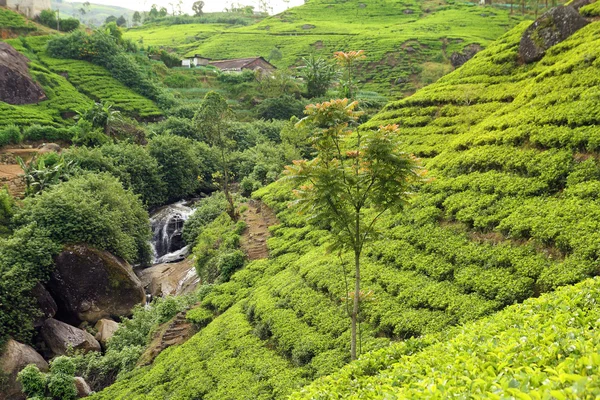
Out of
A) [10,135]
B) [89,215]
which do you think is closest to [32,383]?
[89,215]

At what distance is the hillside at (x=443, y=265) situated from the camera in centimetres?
1080

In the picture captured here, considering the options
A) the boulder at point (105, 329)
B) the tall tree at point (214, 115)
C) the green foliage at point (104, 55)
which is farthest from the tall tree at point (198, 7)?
the boulder at point (105, 329)

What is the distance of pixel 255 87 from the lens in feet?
209

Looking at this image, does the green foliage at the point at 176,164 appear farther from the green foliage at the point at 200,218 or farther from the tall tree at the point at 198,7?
the tall tree at the point at 198,7

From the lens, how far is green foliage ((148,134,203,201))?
3619 centimetres

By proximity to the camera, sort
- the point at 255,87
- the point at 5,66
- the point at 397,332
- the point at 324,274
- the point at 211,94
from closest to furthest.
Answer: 1. the point at 397,332
2. the point at 324,274
3. the point at 211,94
4. the point at 5,66
5. the point at 255,87

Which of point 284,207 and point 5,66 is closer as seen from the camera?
point 284,207

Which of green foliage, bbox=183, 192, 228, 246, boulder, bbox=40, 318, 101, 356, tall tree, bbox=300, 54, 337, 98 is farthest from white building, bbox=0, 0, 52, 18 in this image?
boulder, bbox=40, 318, 101, 356

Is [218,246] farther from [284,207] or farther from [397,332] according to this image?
[397,332]

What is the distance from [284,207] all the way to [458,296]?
13465 mm

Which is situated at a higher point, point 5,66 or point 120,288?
point 5,66

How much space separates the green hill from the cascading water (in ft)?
54.7

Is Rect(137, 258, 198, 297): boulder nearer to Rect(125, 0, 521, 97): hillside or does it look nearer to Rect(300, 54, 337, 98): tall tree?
Rect(300, 54, 337, 98): tall tree

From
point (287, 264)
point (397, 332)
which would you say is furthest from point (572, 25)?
point (397, 332)
